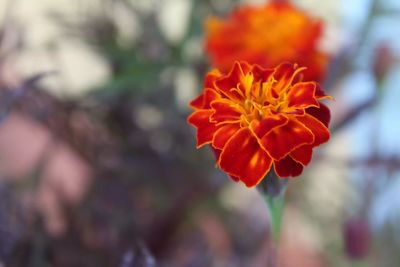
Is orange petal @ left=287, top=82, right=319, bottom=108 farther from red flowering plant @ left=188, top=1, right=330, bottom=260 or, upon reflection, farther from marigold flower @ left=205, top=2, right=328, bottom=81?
marigold flower @ left=205, top=2, right=328, bottom=81

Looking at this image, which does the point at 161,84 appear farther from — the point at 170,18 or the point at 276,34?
the point at 170,18

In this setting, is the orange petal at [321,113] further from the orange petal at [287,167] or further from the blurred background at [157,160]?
the blurred background at [157,160]

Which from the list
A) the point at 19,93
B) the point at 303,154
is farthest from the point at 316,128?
the point at 19,93

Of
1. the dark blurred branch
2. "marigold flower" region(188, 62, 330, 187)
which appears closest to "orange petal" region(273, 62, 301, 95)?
"marigold flower" region(188, 62, 330, 187)

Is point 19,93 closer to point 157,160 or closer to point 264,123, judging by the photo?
point 264,123

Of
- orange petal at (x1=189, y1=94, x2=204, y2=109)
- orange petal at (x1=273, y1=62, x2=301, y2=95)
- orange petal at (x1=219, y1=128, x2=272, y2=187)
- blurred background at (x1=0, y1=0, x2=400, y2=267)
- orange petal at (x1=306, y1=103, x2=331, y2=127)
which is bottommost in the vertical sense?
orange petal at (x1=219, y1=128, x2=272, y2=187)
